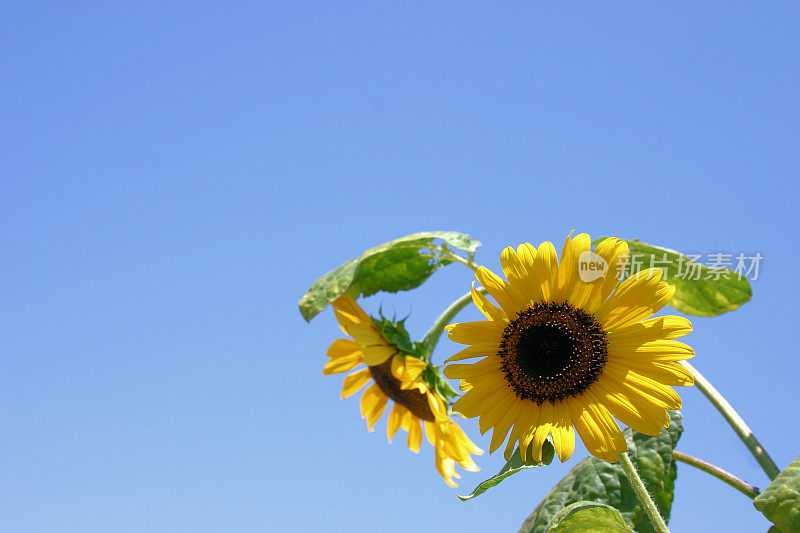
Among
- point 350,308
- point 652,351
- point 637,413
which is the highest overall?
point 350,308

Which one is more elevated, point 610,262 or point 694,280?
point 610,262

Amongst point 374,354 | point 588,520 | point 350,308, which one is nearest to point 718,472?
point 588,520

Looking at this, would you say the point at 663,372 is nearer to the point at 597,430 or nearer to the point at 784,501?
the point at 597,430

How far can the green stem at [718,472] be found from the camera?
246 centimetres

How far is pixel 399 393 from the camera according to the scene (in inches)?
111

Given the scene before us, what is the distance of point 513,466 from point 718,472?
89 cm

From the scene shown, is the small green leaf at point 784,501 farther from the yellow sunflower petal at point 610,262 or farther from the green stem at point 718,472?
the yellow sunflower petal at point 610,262

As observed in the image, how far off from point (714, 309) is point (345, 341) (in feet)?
4.44

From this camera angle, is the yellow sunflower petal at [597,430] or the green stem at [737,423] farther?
the green stem at [737,423]

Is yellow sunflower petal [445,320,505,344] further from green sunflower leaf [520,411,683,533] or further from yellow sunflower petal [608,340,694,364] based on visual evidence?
green sunflower leaf [520,411,683,533]

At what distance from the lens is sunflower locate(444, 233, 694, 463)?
2.14 m

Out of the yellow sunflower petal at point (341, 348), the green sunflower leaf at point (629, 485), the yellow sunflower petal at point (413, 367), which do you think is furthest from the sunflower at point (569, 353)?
the yellow sunflower petal at point (341, 348)

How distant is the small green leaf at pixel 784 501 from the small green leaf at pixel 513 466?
1.94 ft

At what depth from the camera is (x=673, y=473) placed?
8.37ft
